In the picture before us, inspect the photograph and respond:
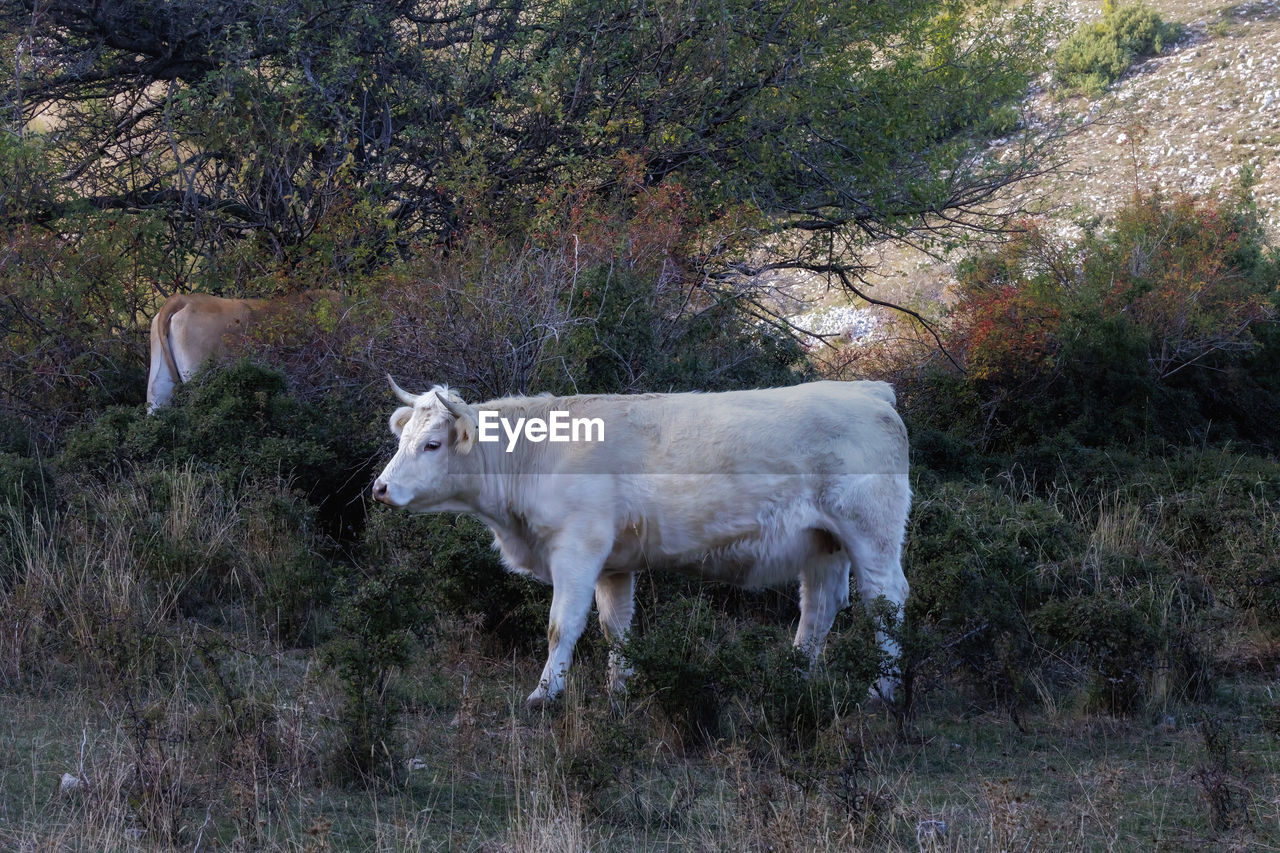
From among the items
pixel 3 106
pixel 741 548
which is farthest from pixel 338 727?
pixel 3 106

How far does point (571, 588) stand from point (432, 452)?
114cm

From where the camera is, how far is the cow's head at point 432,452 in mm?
7109

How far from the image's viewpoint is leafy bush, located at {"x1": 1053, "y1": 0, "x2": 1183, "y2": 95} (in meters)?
35.1

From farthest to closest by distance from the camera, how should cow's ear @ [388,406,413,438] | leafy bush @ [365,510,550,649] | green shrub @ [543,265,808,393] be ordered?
1. green shrub @ [543,265,808,393]
2. leafy bush @ [365,510,550,649]
3. cow's ear @ [388,406,413,438]

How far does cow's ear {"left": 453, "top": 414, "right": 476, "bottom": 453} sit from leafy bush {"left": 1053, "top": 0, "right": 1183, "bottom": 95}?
3166 cm

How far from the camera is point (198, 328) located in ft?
37.2

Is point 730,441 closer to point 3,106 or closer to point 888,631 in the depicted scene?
point 888,631

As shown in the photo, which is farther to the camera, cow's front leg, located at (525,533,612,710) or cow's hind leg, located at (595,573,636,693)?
cow's hind leg, located at (595,573,636,693)

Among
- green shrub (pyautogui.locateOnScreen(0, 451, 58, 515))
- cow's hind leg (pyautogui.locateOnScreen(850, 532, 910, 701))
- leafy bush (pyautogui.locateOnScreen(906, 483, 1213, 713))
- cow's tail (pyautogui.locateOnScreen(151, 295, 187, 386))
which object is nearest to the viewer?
leafy bush (pyautogui.locateOnScreen(906, 483, 1213, 713))

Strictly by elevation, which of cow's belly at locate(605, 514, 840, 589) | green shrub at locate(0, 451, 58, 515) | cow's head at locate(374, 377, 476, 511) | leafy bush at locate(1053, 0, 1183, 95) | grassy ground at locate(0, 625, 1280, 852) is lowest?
grassy ground at locate(0, 625, 1280, 852)

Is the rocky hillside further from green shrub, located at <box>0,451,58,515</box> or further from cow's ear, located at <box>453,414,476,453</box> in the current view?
cow's ear, located at <box>453,414,476,453</box>

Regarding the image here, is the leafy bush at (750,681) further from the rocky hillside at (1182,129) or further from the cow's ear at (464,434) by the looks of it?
the rocky hillside at (1182,129)

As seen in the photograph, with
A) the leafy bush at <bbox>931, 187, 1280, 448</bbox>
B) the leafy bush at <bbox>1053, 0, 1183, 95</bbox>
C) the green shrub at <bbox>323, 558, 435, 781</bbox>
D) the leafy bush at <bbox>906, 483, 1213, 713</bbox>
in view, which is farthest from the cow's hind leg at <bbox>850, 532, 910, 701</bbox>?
the leafy bush at <bbox>1053, 0, 1183, 95</bbox>

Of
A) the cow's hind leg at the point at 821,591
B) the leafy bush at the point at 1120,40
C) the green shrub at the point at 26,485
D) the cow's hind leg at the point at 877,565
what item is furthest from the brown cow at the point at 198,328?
the leafy bush at the point at 1120,40
